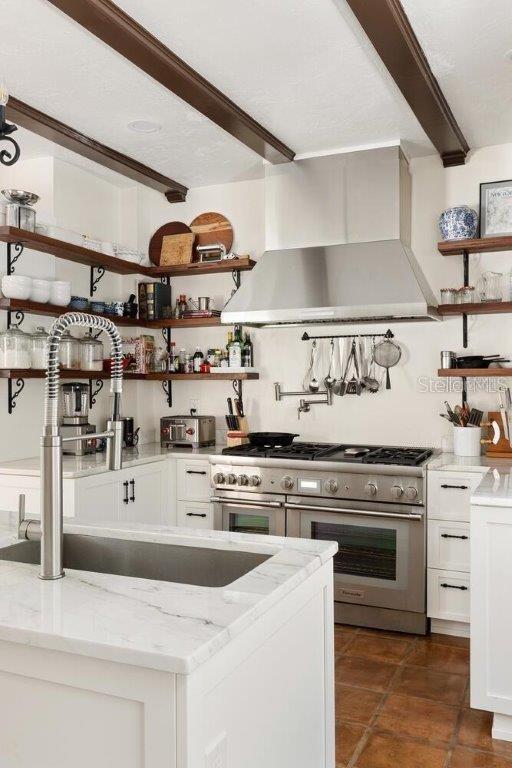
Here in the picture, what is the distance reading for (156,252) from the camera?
4.91 metres

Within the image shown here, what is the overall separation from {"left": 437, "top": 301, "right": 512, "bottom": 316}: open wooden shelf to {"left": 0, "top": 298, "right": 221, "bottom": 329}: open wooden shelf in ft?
4.70

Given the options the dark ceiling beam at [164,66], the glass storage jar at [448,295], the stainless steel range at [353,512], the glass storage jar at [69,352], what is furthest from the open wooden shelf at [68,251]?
the glass storage jar at [448,295]

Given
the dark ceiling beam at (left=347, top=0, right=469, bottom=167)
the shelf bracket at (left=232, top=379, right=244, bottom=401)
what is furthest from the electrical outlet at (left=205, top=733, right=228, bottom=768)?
the shelf bracket at (left=232, top=379, right=244, bottom=401)

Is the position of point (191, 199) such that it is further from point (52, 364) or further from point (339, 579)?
point (52, 364)

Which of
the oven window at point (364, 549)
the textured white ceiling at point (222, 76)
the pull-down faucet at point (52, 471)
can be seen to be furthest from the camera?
the oven window at point (364, 549)

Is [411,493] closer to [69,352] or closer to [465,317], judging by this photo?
[465,317]

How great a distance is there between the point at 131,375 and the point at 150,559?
2.86 metres

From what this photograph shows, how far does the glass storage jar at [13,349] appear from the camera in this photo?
3674 millimetres

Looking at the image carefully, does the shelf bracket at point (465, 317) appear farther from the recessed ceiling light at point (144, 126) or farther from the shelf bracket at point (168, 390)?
the shelf bracket at point (168, 390)

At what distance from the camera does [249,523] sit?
4008 millimetres

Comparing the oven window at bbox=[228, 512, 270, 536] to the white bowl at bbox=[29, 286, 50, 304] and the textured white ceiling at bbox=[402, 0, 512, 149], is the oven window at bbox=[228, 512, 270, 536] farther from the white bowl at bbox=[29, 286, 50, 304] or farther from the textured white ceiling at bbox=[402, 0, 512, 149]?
the textured white ceiling at bbox=[402, 0, 512, 149]

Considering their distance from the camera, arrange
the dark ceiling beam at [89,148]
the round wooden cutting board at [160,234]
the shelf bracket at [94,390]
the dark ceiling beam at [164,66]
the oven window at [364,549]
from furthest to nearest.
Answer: the round wooden cutting board at [160,234], the shelf bracket at [94,390], the oven window at [364,549], the dark ceiling beam at [89,148], the dark ceiling beam at [164,66]

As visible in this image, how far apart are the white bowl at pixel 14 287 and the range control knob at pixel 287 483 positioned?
175 centimetres

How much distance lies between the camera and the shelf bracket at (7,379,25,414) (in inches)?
155
